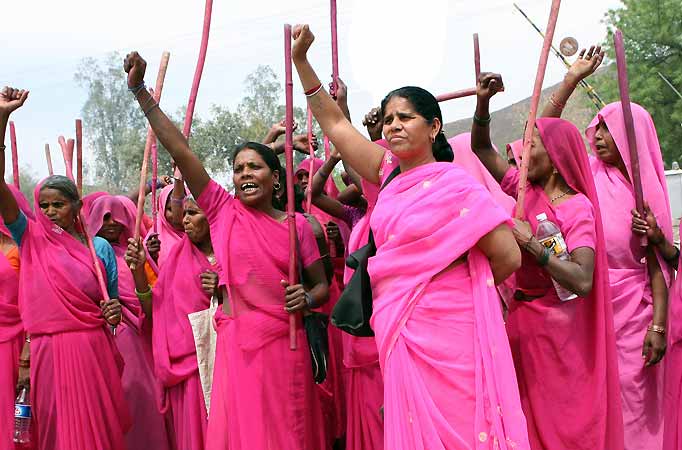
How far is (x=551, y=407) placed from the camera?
13.8 feet

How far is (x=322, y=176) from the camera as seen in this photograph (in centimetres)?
595

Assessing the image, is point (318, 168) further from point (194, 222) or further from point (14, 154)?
point (14, 154)

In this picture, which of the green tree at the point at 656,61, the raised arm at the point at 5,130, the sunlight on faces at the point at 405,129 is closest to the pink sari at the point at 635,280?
the sunlight on faces at the point at 405,129

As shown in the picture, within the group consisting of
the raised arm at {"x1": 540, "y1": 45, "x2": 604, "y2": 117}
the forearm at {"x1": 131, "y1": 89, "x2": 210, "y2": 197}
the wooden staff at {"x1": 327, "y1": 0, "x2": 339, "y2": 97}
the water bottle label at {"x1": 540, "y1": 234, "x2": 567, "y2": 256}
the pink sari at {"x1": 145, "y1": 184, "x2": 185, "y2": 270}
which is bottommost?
the water bottle label at {"x1": 540, "y1": 234, "x2": 567, "y2": 256}

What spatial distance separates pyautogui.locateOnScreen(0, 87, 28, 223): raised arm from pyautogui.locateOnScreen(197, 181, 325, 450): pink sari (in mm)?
1295

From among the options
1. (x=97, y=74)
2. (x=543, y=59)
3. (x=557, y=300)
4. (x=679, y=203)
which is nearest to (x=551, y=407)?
(x=557, y=300)

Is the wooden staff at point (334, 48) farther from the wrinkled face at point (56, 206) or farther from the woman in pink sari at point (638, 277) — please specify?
the wrinkled face at point (56, 206)

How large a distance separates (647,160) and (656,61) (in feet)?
95.8

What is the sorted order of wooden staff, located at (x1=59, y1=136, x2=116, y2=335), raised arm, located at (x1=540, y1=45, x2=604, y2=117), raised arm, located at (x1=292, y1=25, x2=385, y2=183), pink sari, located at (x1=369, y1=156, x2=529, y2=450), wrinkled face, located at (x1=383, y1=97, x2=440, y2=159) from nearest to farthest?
pink sari, located at (x1=369, y1=156, x2=529, y2=450) → wrinkled face, located at (x1=383, y1=97, x2=440, y2=159) → raised arm, located at (x1=292, y1=25, x2=385, y2=183) → raised arm, located at (x1=540, y1=45, x2=604, y2=117) → wooden staff, located at (x1=59, y1=136, x2=116, y2=335)

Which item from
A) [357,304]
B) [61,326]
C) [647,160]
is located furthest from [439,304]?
[61,326]

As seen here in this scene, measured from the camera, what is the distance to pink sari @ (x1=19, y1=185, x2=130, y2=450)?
5230mm

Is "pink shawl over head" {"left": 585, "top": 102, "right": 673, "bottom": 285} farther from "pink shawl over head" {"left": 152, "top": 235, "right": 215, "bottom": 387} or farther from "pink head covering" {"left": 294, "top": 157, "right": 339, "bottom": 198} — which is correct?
"pink shawl over head" {"left": 152, "top": 235, "right": 215, "bottom": 387}

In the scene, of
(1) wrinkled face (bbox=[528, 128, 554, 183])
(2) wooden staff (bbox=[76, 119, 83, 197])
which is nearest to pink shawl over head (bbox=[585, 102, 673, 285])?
(1) wrinkled face (bbox=[528, 128, 554, 183])

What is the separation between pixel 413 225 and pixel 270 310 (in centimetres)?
138
